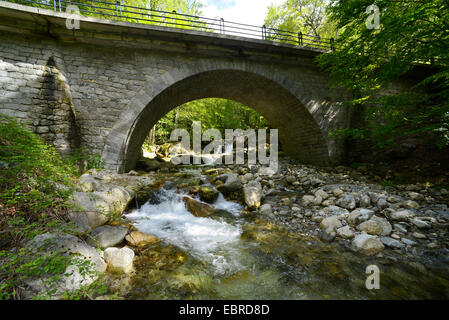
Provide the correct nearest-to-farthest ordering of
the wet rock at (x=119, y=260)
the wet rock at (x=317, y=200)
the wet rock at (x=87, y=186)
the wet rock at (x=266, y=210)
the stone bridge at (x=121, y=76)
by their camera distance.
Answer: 1. the wet rock at (x=119, y=260)
2. the wet rock at (x=87, y=186)
3. the wet rock at (x=266, y=210)
4. the wet rock at (x=317, y=200)
5. the stone bridge at (x=121, y=76)

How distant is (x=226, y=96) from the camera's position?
28.3 ft

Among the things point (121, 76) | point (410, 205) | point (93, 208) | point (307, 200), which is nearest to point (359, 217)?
point (307, 200)

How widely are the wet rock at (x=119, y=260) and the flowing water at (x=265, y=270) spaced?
139 millimetres

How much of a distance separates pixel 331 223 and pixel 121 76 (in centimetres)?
712

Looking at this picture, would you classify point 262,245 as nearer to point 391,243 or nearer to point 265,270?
point 265,270

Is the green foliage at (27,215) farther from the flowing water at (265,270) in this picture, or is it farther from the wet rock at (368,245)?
the wet rock at (368,245)

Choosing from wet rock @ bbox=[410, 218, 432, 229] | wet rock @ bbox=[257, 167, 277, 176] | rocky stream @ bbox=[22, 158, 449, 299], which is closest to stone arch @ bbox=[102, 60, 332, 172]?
wet rock @ bbox=[257, 167, 277, 176]

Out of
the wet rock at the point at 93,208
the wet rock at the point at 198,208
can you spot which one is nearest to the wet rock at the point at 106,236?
the wet rock at the point at 93,208

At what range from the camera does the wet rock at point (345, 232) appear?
2.66m

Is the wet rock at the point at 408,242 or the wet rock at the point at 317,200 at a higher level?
the wet rock at the point at 317,200

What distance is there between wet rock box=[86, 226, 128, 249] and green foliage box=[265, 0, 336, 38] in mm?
16366

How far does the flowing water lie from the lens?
180 cm
